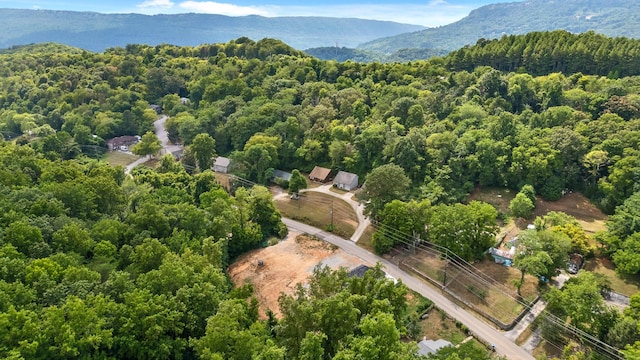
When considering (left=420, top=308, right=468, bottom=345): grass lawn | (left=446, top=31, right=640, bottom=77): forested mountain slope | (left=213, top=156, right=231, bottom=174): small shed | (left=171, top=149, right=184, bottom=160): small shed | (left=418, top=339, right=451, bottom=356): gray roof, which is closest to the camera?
(left=418, top=339, right=451, bottom=356): gray roof

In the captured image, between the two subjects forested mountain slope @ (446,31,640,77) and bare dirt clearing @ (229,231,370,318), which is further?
forested mountain slope @ (446,31,640,77)

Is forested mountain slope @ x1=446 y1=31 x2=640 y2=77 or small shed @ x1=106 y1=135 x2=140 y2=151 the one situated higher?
forested mountain slope @ x1=446 y1=31 x2=640 y2=77

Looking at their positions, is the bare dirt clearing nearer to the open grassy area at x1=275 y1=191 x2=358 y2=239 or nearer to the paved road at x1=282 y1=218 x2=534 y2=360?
the paved road at x1=282 y1=218 x2=534 y2=360

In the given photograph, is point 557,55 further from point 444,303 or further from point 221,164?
point 221,164

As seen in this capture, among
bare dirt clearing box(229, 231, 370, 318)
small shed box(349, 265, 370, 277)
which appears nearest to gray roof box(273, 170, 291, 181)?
bare dirt clearing box(229, 231, 370, 318)

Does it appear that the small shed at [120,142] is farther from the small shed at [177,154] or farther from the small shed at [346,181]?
the small shed at [346,181]

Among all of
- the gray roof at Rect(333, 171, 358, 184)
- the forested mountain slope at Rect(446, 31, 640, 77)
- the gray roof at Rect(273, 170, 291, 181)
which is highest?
the forested mountain slope at Rect(446, 31, 640, 77)

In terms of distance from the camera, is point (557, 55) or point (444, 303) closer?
point (444, 303)

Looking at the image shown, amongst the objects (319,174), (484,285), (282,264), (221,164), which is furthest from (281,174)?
(484,285)
